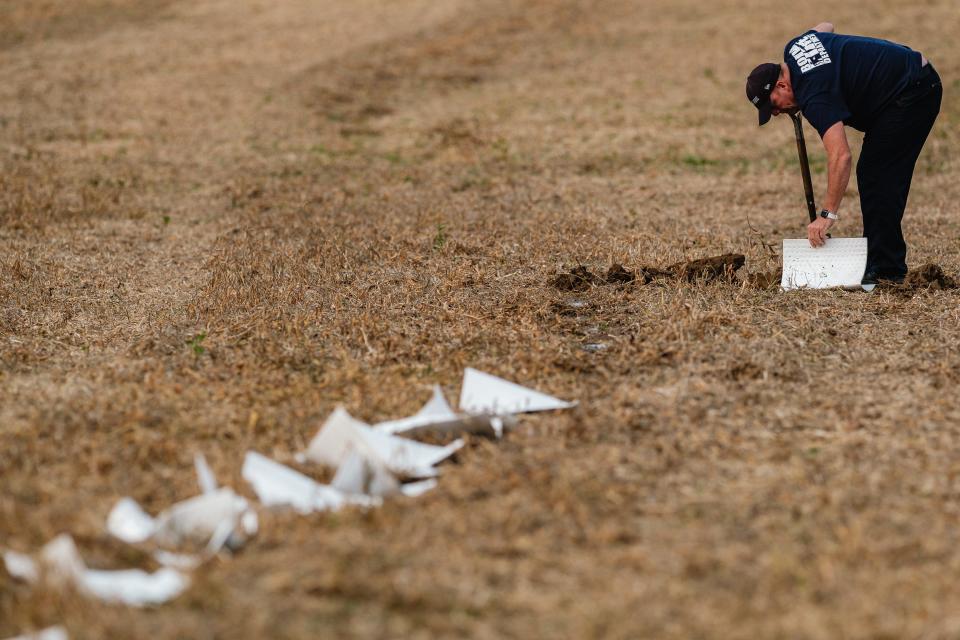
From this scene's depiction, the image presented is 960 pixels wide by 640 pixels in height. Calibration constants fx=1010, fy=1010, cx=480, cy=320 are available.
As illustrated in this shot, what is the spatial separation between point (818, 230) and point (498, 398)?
8.26ft

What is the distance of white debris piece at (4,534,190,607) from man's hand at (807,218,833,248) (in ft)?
14.0

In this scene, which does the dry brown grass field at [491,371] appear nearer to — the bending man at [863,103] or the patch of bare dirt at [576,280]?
the patch of bare dirt at [576,280]

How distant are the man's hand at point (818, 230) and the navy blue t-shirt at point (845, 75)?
1.75 ft

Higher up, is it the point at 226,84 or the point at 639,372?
the point at 226,84

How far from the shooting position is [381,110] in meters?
14.7

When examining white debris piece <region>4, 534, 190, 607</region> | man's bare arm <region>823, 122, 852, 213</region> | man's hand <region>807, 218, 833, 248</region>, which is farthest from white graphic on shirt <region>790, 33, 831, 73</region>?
white debris piece <region>4, 534, 190, 607</region>

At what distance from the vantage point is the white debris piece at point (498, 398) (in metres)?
4.55

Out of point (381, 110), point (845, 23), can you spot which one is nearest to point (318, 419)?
point (381, 110)

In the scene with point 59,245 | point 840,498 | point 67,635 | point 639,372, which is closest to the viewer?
point 67,635

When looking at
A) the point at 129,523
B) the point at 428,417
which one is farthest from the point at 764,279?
the point at 129,523

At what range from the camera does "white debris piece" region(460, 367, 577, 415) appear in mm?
4555

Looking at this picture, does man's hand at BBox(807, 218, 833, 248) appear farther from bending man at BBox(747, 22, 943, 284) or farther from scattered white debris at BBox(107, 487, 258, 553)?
scattered white debris at BBox(107, 487, 258, 553)

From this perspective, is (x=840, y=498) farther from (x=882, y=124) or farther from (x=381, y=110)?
(x=381, y=110)

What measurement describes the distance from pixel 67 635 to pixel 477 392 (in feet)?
7.30
